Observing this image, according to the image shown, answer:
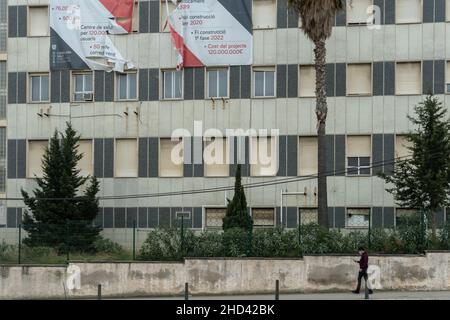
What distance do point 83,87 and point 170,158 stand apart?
5.74m

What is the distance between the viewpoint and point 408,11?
34875 mm

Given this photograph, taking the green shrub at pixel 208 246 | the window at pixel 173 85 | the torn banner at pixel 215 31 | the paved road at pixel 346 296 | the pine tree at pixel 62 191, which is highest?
the torn banner at pixel 215 31

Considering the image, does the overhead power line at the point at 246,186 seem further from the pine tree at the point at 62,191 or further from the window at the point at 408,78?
the window at the point at 408,78

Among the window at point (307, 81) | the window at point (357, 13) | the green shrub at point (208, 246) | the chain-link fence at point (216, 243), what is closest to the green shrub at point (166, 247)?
the chain-link fence at point (216, 243)

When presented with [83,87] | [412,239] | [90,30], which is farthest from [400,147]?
[90,30]

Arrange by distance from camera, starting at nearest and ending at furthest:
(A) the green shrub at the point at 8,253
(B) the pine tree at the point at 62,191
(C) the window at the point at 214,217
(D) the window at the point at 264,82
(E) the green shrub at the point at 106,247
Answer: (A) the green shrub at the point at 8,253 < (E) the green shrub at the point at 106,247 < (B) the pine tree at the point at 62,191 < (D) the window at the point at 264,82 < (C) the window at the point at 214,217

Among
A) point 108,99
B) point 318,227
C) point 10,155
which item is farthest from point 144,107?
point 318,227

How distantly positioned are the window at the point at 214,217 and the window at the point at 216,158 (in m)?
1.69

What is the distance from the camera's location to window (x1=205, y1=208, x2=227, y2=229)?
36188mm

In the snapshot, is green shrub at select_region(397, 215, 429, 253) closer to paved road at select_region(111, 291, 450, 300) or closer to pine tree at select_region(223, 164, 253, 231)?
paved road at select_region(111, 291, 450, 300)

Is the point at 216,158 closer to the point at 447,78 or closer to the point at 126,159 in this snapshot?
the point at 126,159

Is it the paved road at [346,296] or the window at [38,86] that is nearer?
the paved road at [346,296]

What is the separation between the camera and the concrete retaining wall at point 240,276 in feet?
80.7

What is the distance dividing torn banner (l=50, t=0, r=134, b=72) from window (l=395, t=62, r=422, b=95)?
12.8 m
